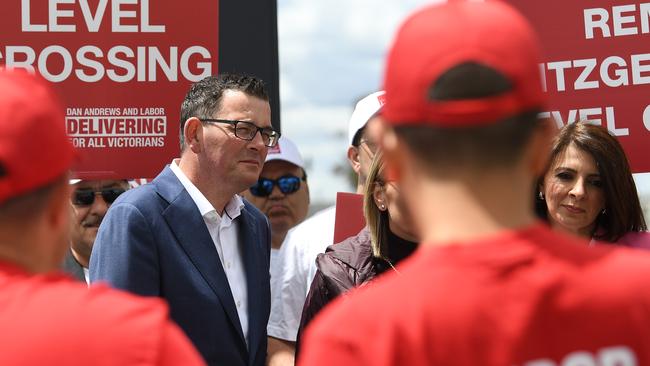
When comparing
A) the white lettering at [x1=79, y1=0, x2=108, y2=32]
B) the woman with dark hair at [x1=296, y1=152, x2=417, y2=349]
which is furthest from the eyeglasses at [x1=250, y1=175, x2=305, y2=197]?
the woman with dark hair at [x1=296, y1=152, x2=417, y2=349]

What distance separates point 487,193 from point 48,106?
0.78 meters

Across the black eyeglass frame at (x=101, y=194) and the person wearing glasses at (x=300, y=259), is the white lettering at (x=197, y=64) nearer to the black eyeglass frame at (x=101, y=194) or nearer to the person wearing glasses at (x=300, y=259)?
the person wearing glasses at (x=300, y=259)

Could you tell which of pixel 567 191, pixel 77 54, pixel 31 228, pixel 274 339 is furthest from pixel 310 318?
pixel 31 228

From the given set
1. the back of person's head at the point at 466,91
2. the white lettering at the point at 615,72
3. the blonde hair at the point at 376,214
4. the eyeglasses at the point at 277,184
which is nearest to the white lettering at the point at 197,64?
the blonde hair at the point at 376,214

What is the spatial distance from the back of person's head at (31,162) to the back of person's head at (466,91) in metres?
0.60

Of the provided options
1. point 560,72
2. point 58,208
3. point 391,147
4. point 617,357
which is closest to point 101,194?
point 560,72

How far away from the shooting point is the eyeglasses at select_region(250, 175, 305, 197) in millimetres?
6117

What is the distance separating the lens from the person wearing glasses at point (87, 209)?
5.18 meters

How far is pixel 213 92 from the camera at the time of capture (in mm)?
4262

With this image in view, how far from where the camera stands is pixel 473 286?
5.06 ft

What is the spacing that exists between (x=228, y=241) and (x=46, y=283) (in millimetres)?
2330

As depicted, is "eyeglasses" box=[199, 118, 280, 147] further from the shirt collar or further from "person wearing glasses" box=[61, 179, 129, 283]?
"person wearing glasses" box=[61, 179, 129, 283]

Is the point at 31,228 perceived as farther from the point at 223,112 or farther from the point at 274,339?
the point at 274,339

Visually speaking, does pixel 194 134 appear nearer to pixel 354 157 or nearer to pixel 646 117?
pixel 354 157
